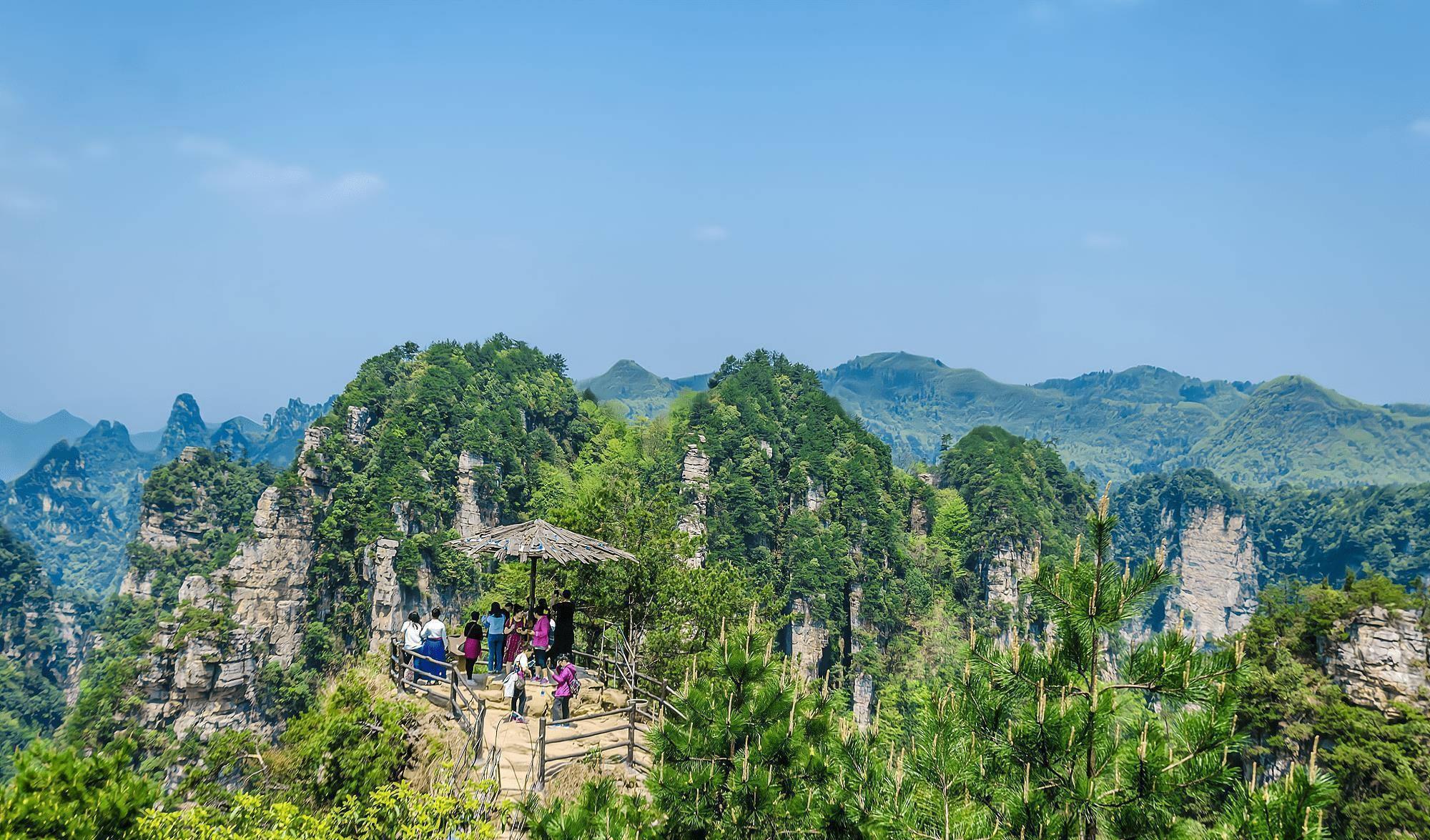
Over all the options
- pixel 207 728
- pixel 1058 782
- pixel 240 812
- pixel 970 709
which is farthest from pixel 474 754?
pixel 207 728

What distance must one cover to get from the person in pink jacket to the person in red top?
97 centimetres

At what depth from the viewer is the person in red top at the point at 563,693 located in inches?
505

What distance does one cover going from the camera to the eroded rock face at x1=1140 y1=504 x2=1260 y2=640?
94.8 metres

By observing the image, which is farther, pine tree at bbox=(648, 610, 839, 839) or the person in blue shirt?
the person in blue shirt

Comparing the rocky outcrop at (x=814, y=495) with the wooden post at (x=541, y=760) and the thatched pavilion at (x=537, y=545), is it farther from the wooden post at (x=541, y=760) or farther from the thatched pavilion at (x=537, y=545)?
the wooden post at (x=541, y=760)

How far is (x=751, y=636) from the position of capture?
8.70 metres

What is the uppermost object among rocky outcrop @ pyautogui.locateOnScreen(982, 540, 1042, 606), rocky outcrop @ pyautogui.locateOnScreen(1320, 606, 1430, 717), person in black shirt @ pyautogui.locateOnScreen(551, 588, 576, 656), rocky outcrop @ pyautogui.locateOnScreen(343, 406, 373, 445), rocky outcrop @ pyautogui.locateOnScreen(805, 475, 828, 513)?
rocky outcrop @ pyautogui.locateOnScreen(343, 406, 373, 445)

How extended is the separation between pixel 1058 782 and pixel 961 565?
174ft

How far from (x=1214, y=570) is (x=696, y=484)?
74593 mm

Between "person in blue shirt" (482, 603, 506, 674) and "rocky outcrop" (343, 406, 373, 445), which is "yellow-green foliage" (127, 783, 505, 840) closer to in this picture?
"person in blue shirt" (482, 603, 506, 674)

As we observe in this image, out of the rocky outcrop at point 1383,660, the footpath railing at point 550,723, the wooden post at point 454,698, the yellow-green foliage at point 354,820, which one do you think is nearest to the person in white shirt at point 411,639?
the footpath railing at point 550,723

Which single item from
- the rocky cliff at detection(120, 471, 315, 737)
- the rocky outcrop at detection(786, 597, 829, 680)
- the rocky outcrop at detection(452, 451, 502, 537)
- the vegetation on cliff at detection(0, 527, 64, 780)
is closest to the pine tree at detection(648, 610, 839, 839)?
the rocky cliff at detection(120, 471, 315, 737)

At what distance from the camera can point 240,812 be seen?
9.50 metres

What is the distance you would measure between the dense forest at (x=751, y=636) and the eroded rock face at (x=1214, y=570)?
274 cm
